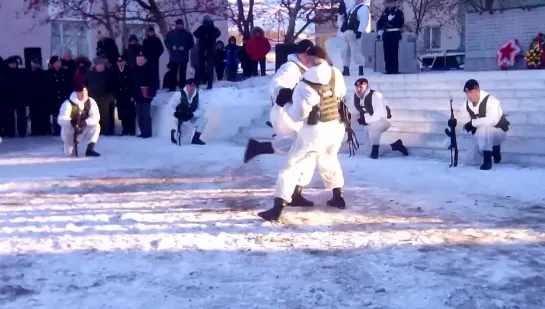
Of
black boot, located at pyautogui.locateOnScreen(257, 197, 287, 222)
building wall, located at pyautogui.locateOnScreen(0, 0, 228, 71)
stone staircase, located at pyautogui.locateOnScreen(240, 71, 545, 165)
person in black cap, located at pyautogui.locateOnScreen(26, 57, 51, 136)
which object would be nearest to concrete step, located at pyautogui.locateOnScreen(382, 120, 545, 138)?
stone staircase, located at pyautogui.locateOnScreen(240, 71, 545, 165)

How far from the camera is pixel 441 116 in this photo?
40.4ft

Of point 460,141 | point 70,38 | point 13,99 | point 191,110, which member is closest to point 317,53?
point 460,141

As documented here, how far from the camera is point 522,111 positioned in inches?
453

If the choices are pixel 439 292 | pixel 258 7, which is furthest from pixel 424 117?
pixel 258 7

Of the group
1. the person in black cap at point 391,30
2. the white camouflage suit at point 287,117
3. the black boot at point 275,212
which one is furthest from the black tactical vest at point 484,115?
the person in black cap at point 391,30

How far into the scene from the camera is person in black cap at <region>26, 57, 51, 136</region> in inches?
643

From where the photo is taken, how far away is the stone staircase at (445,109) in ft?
35.3

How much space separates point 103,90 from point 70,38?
1136 cm

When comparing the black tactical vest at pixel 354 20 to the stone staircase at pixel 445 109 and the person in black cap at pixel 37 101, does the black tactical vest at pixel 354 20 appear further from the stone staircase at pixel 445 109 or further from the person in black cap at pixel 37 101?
the person in black cap at pixel 37 101

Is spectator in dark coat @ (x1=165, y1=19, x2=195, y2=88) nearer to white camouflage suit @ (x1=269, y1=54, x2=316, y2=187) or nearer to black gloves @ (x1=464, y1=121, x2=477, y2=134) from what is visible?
black gloves @ (x1=464, y1=121, x2=477, y2=134)

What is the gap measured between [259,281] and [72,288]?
1308mm

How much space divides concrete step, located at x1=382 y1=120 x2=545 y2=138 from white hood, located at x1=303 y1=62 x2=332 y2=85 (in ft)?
16.2

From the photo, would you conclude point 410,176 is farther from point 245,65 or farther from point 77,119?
point 245,65

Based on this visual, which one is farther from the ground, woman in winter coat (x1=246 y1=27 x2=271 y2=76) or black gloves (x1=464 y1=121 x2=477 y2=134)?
woman in winter coat (x1=246 y1=27 x2=271 y2=76)
